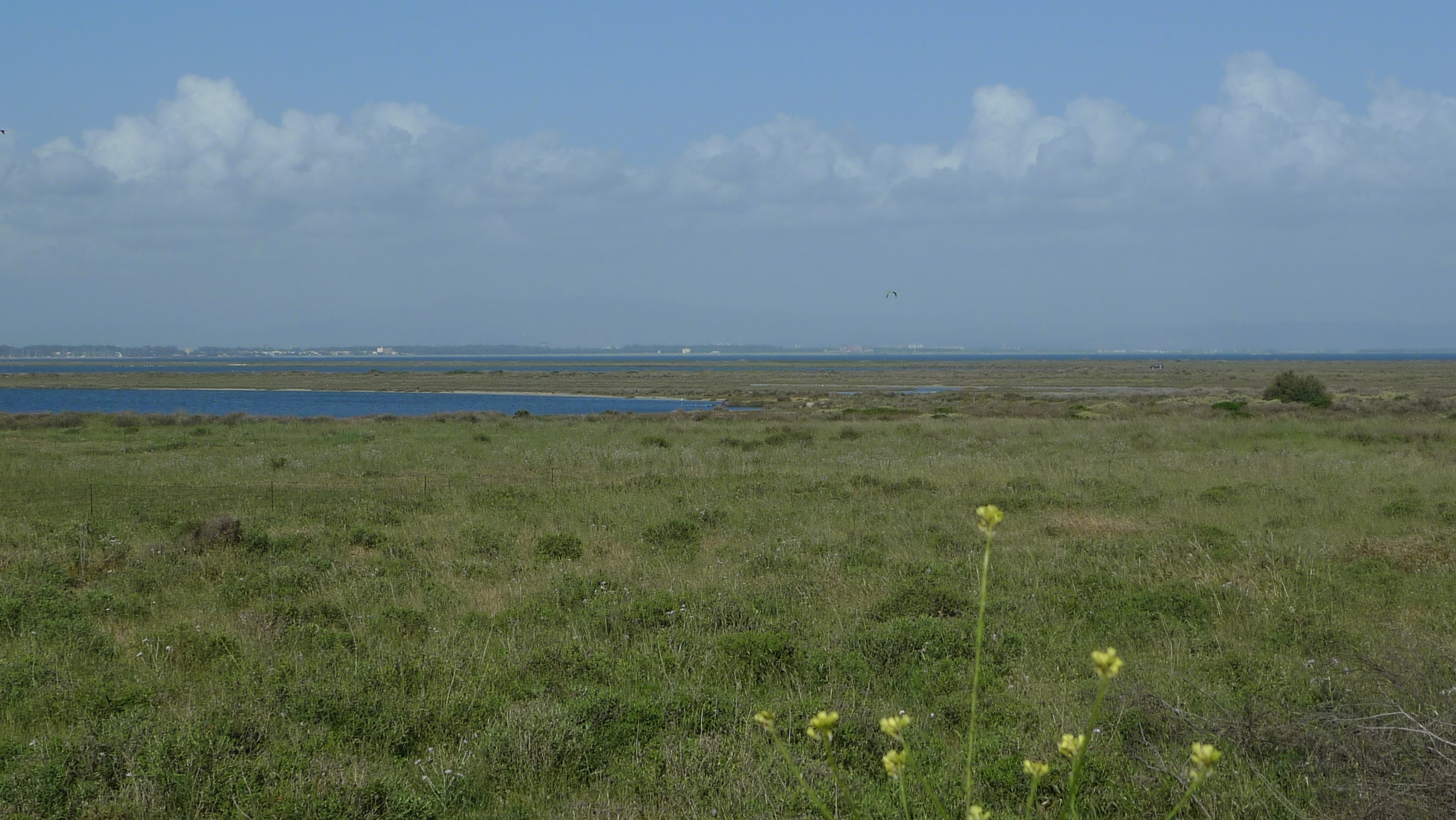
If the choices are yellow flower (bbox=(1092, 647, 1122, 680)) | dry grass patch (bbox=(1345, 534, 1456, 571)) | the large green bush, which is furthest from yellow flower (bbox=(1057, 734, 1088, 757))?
the large green bush

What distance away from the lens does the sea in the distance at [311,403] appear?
62969 millimetres

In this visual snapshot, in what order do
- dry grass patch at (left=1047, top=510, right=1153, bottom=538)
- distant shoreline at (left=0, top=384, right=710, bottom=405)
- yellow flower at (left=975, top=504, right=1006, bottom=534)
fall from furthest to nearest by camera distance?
distant shoreline at (left=0, top=384, right=710, bottom=405) → dry grass patch at (left=1047, top=510, right=1153, bottom=538) → yellow flower at (left=975, top=504, right=1006, bottom=534)

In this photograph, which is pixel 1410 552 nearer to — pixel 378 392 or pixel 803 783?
pixel 803 783

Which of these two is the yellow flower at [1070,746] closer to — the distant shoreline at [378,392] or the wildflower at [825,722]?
the wildflower at [825,722]

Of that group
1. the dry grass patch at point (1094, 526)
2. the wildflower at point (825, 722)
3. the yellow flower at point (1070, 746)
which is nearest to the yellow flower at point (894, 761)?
the wildflower at point (825, 722)

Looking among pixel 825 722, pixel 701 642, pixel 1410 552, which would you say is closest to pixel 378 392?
pixel 701 642

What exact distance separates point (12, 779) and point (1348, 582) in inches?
460

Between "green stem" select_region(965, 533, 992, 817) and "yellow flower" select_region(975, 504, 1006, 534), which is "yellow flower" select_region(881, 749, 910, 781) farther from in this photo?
"yellow flower" select_region(975, 504, 1006, 534)

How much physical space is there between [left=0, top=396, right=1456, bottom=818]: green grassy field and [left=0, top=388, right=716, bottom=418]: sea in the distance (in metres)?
43.0

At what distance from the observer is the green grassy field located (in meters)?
5.07

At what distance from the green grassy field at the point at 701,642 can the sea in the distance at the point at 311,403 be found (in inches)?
1691

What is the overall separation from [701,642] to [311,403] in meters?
74.8

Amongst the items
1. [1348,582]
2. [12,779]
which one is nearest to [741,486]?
[1348,582]

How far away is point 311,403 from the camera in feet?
244
